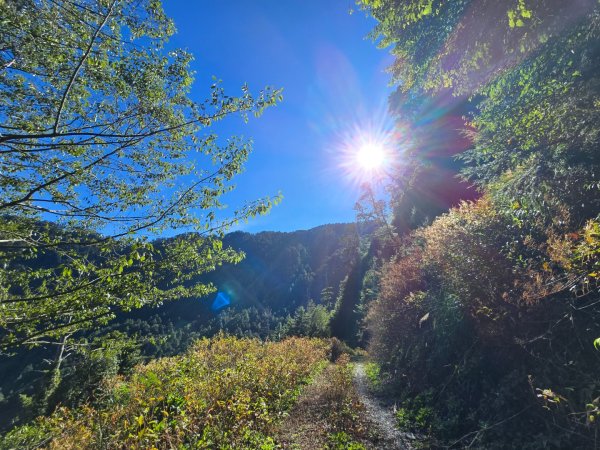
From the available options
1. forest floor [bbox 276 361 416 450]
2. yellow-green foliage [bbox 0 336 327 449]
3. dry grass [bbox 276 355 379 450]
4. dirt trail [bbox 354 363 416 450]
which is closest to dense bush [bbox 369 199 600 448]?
dirt trail [bbox 354 363 416 450]

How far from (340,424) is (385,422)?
4.23 feet

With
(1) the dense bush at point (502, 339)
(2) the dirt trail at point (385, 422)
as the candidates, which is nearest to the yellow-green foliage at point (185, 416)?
(2) the dirt trail at point (385, 422)

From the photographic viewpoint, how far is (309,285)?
15388cm

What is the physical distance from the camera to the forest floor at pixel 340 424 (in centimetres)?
647

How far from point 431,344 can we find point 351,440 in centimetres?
433

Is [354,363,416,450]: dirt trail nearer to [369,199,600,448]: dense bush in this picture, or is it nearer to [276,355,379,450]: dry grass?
[276,355,379,450]: dry grass

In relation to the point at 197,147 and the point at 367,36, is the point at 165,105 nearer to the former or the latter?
the point at 197,147

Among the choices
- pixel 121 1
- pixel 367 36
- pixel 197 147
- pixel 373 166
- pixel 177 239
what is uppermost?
pixel 373 166

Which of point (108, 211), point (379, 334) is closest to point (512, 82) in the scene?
point (108, 211)

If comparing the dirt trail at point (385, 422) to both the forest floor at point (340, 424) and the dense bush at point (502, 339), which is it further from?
the dense bush at point (502, 339)

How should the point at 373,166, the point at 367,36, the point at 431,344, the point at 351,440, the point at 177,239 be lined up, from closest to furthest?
the point at 177,239 → the point at 351,440 → the point at 367,36 → the point at 431,344 → the point at 373,166

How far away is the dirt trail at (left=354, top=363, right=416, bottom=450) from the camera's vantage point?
640 centimetres

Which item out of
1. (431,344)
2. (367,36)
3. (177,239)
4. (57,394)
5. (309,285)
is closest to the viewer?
(177,239)

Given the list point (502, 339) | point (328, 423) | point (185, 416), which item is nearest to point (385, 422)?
point (328, 423)
